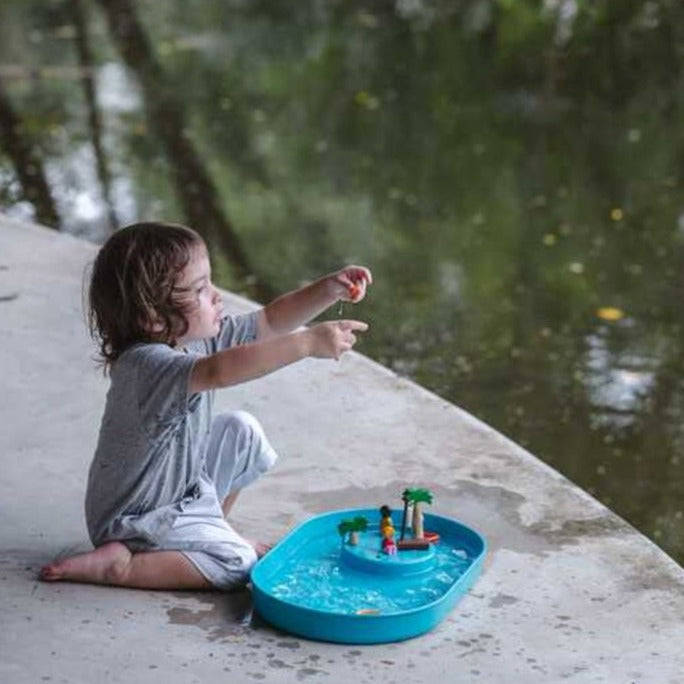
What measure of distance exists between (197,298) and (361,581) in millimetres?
651

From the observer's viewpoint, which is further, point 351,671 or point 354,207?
point 354,207

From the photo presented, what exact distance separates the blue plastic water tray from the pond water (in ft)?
3.27

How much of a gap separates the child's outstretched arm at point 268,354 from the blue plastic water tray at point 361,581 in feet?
1.32

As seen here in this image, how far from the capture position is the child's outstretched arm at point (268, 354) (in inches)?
132

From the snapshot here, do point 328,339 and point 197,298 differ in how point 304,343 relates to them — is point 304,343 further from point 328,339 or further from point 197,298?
point 197,298

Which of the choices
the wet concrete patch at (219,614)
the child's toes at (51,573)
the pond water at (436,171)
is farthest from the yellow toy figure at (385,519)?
the pond water at (436,171)

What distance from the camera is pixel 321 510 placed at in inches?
156

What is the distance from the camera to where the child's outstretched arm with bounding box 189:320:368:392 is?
132 inches

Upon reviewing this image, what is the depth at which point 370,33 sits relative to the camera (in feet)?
32.1

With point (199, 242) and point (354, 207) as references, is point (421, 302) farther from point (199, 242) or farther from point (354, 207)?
point (199, 242)

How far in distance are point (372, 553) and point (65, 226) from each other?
3.58 meters

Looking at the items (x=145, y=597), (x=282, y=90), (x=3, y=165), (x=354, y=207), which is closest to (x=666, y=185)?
(x=354, y=207)

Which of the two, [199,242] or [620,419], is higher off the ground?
[199,242]

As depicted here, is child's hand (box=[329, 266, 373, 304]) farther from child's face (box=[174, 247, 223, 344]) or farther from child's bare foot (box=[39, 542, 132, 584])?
child's bare foot (box=[39, 542, 132, 584])
